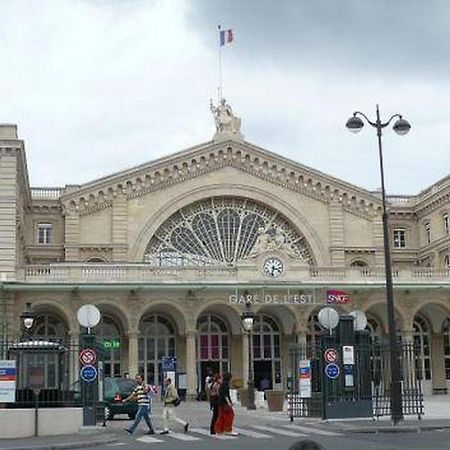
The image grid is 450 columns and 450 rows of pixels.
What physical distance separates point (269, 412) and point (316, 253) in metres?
25.8

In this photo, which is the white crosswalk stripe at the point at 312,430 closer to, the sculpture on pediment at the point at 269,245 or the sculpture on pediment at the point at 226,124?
the sculpture on pediment at the point at 269,245

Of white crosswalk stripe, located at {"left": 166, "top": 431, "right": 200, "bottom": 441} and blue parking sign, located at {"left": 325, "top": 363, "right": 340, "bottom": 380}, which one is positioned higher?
blue parking sign, located at {"left": 325, "top": 363, "right": 340, "bottom": 380}

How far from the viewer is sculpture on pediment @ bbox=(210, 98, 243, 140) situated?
63625 millimetres

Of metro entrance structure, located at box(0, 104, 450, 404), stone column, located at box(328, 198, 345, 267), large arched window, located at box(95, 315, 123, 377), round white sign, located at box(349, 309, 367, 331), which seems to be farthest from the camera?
stone column, located at box(328, 198, 345, 267)

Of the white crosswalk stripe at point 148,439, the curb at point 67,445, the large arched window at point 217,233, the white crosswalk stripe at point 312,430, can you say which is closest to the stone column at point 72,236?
the large arched window at point 217,233

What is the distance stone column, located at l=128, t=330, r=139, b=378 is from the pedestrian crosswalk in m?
24.8

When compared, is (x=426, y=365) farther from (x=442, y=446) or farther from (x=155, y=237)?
(x=442, y=446)

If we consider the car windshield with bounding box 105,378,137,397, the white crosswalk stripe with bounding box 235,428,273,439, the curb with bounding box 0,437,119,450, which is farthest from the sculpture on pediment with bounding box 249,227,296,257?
the curb with bounding box 0,437,119,450

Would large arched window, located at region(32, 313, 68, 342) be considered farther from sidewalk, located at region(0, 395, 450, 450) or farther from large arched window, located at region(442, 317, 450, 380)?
large arched window, located at region(442, 317, 450, 380)

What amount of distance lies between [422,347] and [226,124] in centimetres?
2019

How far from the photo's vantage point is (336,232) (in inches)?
Answer: 2502

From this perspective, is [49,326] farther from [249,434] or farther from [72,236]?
[249,434]

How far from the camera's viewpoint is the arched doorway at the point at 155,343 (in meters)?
56.8

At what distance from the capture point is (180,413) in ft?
127
